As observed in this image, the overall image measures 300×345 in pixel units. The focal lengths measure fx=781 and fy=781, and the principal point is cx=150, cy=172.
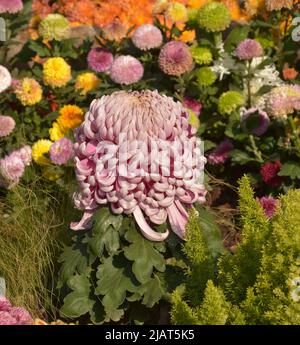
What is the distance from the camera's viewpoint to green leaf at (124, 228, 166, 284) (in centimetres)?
282

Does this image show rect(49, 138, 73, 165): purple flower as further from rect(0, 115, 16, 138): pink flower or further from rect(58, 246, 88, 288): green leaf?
rect(58, 246, 88, 288): green leaf

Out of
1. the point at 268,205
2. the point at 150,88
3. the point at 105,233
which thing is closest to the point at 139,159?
the point at 105,233

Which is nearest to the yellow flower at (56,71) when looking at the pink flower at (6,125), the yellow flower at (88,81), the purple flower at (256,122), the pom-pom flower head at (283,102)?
the yellow flower at (88,81)

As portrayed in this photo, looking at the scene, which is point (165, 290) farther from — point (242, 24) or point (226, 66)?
point (242, 24)

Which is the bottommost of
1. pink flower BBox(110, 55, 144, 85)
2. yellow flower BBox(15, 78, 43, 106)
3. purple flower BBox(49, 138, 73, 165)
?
purple flower BBox(49, 138, 73, 165)

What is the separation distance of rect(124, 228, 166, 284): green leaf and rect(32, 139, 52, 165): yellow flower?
1.43 meters

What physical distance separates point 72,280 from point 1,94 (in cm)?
190

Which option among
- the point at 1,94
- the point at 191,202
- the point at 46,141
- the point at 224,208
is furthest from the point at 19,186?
the point at 191,202

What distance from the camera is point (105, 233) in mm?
2846

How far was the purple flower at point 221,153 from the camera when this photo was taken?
4367mm

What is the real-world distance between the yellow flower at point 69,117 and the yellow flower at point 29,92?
0.17 meters

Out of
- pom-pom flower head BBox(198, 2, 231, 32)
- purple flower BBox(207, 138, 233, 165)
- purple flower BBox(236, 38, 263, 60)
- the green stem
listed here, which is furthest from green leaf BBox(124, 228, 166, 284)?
pom-pom flower head BBox(198, 2, 231, 32)

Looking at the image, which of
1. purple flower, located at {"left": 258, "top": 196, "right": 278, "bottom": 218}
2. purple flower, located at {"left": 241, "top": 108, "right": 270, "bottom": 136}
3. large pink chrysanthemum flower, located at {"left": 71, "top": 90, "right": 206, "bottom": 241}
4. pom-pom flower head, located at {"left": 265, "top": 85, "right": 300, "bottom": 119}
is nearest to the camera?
large pink chrysanthemum flower, located at {"left": 71, "top": 90, "right": 206, "bottom": 241}
